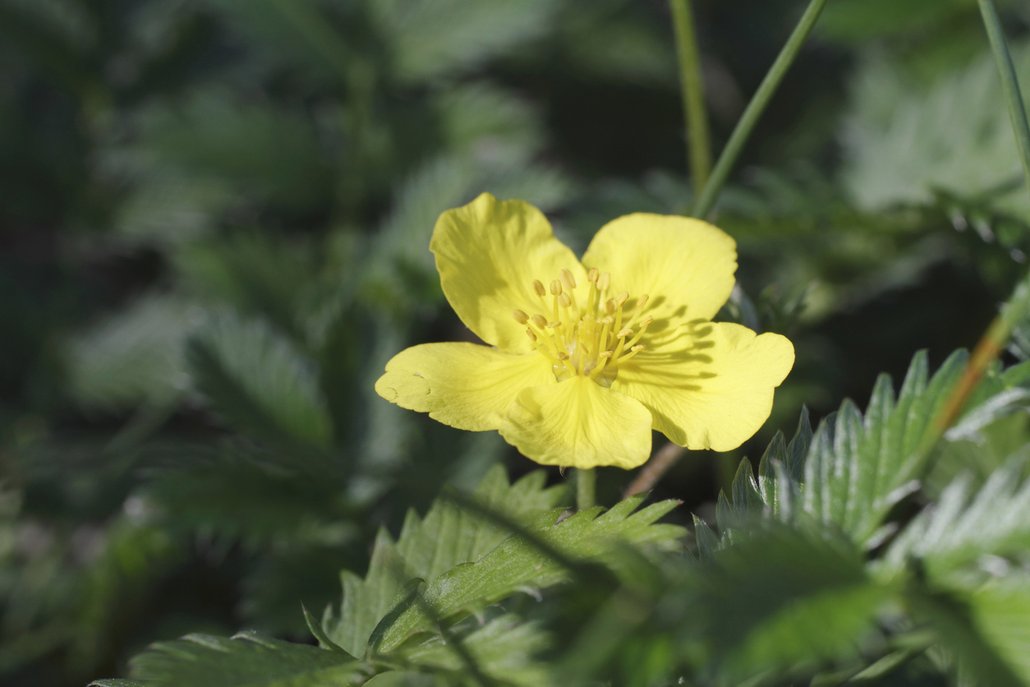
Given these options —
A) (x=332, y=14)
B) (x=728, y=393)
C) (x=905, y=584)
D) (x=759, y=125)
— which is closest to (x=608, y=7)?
(x=759, y=125)

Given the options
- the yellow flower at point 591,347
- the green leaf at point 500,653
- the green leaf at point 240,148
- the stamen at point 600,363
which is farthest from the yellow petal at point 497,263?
the green leaf at point 240,148

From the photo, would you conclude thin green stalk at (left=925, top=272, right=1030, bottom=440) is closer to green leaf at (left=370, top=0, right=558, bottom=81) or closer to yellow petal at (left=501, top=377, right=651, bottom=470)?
yellow petal at (left=501, top=377, right=651, bottom=470)

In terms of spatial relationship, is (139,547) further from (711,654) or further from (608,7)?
(608,7)

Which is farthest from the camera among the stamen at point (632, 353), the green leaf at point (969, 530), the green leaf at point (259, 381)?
the green leaf at point (259, 381)

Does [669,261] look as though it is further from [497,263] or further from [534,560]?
[534,560]

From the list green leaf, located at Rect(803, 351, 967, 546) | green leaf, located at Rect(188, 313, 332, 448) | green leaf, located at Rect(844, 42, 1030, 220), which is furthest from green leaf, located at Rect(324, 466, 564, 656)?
green leaf, located at Rect(844, 42, 1030, 220)

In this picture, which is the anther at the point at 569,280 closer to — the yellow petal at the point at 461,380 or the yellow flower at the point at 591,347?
the yellow flower at the point at 591,347

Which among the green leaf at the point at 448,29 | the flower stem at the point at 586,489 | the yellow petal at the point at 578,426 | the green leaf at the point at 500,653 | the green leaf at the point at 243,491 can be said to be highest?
the green leaf at the point at 448,29
